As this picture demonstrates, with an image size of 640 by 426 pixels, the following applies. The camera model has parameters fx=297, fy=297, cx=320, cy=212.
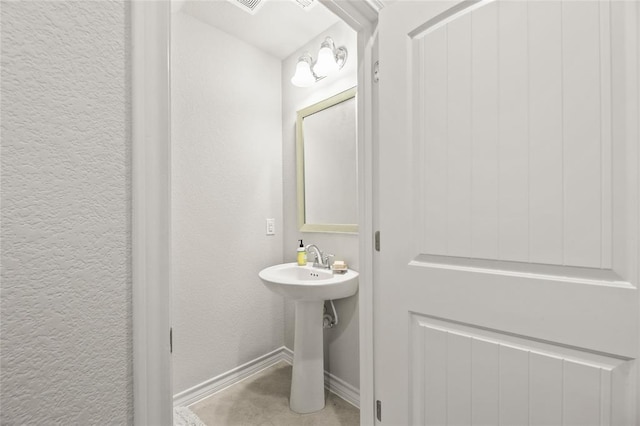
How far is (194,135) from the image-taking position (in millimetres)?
1753

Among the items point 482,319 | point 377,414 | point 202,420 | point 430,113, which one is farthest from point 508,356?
point 202,420

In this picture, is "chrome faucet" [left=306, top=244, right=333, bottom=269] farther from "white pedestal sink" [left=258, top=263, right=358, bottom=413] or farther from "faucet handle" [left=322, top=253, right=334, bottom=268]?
"white pedestal sink" [left=258, top=263, right=358, bottom=413]

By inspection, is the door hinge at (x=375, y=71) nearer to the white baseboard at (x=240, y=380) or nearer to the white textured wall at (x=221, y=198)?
the white textured wall at (x=221, y=198)

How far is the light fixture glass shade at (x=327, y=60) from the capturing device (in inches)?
67.8

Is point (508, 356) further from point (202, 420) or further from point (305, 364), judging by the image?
point (202, 420)

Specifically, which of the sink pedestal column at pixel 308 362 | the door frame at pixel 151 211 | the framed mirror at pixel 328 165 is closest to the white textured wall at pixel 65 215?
the door frame at pixel 151 211

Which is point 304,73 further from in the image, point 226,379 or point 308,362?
point 226,379

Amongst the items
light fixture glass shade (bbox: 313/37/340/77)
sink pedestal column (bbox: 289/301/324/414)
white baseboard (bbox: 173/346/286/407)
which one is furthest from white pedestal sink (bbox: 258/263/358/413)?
light fixture glass shade (bbox: 313/37/340/77)

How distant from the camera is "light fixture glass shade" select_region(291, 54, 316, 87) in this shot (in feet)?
6.15

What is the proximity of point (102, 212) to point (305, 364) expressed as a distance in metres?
1.44

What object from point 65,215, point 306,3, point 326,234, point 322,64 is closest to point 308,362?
point 326,234

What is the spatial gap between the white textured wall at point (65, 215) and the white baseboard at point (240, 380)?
1.42 metres

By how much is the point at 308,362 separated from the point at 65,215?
4.86 feet

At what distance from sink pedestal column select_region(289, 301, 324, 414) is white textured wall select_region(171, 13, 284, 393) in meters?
0.50
